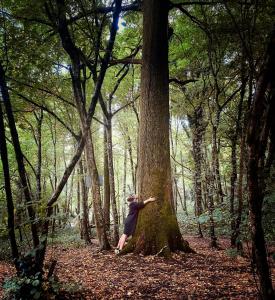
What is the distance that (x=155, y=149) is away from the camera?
23.0ft

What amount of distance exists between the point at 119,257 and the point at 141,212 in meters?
1.16

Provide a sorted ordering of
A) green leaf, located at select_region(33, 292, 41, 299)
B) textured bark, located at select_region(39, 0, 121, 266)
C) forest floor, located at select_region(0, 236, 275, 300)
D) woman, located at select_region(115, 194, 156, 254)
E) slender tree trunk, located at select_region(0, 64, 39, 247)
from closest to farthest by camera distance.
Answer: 1. green leaf, located at select_region(33, 292, 41, 299)
2. slender tree trunk, located at select_region(0, 64, 39, 247)
3. forest floor, located at select_region(0, 236, 275, 300)
4. textured bark, located at select_region(39, 0, 121, 266)
5. woman, located at select_region(115, 194, 156, 254)

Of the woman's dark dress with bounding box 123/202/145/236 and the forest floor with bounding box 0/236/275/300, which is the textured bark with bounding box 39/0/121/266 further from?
the woman's dark dress with bounding box 123/202/145/236

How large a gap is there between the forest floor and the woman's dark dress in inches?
30.3

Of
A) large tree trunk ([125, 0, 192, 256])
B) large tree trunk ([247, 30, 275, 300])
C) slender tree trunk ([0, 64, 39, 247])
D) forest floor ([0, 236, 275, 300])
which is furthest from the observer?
large tree trunk ([125, 0, 192, 256])

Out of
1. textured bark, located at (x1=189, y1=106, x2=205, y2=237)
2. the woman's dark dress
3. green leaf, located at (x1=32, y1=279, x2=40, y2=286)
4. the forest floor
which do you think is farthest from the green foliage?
textured bark, located at (x1=189, y1=106, x2=205, y2=237)

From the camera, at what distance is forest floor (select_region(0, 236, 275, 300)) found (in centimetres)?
407

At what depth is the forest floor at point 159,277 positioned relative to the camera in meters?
4.07

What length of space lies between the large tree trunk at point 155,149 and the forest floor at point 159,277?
0.45 meters

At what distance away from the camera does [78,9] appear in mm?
6109

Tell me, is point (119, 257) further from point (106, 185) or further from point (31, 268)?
point (106, 185)

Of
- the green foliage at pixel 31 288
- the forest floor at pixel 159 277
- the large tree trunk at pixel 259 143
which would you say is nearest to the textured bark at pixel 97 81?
the green foliage at pixel 31 288

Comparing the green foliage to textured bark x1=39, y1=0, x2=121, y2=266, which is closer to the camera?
the green foliage

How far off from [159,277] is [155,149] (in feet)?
10.3
